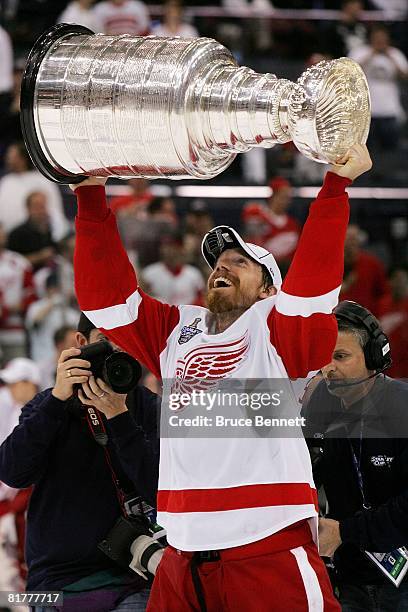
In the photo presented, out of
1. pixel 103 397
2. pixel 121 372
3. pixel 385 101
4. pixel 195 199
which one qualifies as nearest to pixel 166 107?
pixel 121 372

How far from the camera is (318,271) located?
8.23 ft

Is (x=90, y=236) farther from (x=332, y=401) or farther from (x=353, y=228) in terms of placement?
(x=353, y=228)

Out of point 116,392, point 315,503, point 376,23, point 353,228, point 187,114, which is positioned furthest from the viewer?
point 376,23

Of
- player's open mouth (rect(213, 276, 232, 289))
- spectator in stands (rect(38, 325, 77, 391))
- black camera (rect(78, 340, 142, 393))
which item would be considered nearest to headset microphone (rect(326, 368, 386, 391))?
player's open mouth (rect(213, 276, 232, 289))

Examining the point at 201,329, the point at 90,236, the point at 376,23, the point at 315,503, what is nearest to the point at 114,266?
Result: the point at 90,236

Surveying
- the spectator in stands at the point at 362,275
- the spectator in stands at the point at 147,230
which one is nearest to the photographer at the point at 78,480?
the spectator in stands at the point at 362,275

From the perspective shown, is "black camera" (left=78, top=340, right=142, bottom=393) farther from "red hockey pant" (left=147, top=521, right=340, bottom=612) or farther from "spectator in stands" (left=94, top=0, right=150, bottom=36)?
"spectator in stands" (left=94, top=0, right=150, bottom=36)

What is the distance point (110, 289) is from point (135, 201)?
387 centimetres

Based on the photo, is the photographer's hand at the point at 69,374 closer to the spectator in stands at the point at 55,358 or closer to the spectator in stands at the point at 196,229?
the spectator in stands at the point at 55,358

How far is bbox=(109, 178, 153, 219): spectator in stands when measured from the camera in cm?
654

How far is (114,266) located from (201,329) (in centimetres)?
27

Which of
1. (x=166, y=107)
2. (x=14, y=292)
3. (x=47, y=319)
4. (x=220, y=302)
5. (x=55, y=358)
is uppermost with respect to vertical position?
(x=166, y=107)

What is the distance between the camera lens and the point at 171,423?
2762 mm

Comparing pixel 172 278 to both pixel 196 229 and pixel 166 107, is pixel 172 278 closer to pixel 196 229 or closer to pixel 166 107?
pixel 196 229
